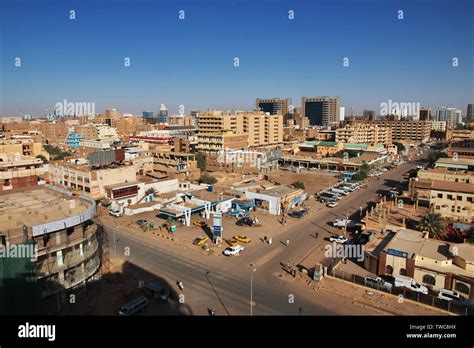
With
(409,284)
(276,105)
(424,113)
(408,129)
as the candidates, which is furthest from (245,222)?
(276,105)

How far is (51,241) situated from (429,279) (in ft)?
47.1

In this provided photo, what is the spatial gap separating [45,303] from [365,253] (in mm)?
13067

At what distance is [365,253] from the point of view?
52.2ft

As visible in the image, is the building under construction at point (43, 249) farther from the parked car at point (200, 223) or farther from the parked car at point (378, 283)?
the parked car at point (378, 283)

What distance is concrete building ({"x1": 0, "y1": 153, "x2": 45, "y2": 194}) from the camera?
3006 cm

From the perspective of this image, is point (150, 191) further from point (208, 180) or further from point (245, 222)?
point (245, 222)

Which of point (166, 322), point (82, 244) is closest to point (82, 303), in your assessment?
point (82, 244)

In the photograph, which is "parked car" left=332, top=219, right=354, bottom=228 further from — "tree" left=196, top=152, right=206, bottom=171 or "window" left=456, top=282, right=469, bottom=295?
"tree" left=196, top=152, right=206, bottom=171

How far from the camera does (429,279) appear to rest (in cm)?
1377

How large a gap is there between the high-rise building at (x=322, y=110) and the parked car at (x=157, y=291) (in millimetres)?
110515

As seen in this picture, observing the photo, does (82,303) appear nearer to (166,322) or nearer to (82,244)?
(82,244)

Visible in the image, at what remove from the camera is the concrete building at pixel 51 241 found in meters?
10.8

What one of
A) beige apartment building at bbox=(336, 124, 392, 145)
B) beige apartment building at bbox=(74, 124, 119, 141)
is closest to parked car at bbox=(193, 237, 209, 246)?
beige apartment building at bbox=(336, 124, 392, 145)

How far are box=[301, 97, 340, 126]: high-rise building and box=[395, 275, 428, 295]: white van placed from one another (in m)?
107
